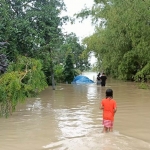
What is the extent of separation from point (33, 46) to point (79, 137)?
33.6ft

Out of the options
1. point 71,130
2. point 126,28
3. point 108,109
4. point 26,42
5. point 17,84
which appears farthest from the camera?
point 126,28

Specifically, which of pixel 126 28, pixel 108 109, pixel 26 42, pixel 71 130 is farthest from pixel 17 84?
pixel 126 28

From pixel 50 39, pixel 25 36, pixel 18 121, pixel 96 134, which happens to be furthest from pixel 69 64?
pixel 96 134

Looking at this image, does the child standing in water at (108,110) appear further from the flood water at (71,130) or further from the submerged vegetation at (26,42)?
the submerged vegetation at (26,42)

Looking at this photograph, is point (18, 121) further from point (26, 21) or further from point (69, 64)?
point (69, 64)

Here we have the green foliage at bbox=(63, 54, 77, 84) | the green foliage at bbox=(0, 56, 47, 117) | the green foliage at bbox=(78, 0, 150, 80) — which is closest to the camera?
the green foliage at bbox=(0, 56, 47, 117)

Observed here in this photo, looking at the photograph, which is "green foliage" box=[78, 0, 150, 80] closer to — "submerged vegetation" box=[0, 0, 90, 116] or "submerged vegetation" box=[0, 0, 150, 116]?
"submerged vegetation" box=[0, 0, 150, 116]

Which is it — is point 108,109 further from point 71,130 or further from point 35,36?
point 35,36

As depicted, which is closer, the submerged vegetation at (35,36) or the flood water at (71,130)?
the flood water at (71,130)

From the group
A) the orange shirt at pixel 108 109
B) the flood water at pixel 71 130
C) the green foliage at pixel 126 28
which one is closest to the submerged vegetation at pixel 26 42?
the flood water at pixel 71 130

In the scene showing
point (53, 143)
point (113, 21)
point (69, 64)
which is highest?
point (113, 21)

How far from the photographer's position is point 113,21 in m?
22.1

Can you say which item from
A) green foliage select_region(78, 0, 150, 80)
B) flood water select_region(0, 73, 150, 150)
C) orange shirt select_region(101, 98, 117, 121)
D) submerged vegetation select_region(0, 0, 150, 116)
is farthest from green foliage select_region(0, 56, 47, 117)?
green foliage select_region(78, 0, 150, 80)

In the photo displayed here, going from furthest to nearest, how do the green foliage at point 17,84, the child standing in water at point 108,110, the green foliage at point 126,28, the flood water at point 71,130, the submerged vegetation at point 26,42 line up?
the green foliage at point 126,28
the submerged vegetation at point 26,42
the green foliage at point 17,84
the child standing in water at point 108,110
the flood water at point 71,130
